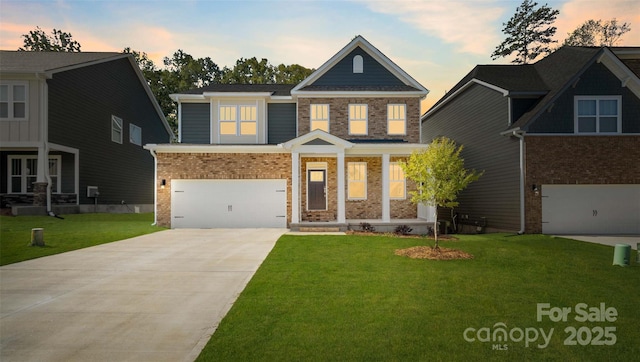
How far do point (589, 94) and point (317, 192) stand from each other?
39.8 feet

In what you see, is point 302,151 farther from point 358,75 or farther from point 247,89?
point 247,89

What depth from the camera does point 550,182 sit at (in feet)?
53.6

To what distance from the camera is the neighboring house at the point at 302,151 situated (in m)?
17.5

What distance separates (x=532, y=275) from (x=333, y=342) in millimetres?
5366

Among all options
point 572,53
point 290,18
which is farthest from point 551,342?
point 572,53

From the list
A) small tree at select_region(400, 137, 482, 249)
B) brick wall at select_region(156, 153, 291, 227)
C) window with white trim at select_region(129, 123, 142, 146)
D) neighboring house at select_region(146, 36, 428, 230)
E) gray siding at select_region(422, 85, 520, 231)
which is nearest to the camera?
small tree at select_region(400, 137, 482, 249)

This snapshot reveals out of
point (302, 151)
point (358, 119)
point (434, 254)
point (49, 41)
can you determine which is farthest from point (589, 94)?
point (49, 41)

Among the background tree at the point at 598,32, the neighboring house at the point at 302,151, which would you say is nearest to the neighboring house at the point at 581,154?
the neighboring house at the point at 302,151

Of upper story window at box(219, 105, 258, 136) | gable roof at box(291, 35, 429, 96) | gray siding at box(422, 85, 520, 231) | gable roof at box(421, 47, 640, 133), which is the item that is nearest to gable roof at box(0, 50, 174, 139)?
upper story window at box(219, 105, 258, 136)

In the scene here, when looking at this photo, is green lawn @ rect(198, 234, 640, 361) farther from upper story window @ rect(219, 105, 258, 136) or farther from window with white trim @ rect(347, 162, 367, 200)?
upper story window @ rect(219, 105, 258, 136)

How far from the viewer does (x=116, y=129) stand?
25.2 m

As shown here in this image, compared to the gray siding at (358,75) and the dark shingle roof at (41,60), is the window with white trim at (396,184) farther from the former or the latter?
the dark shingle roof at (41,60)

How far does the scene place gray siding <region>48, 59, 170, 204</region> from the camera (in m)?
20.4

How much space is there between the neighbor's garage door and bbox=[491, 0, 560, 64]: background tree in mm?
27950
